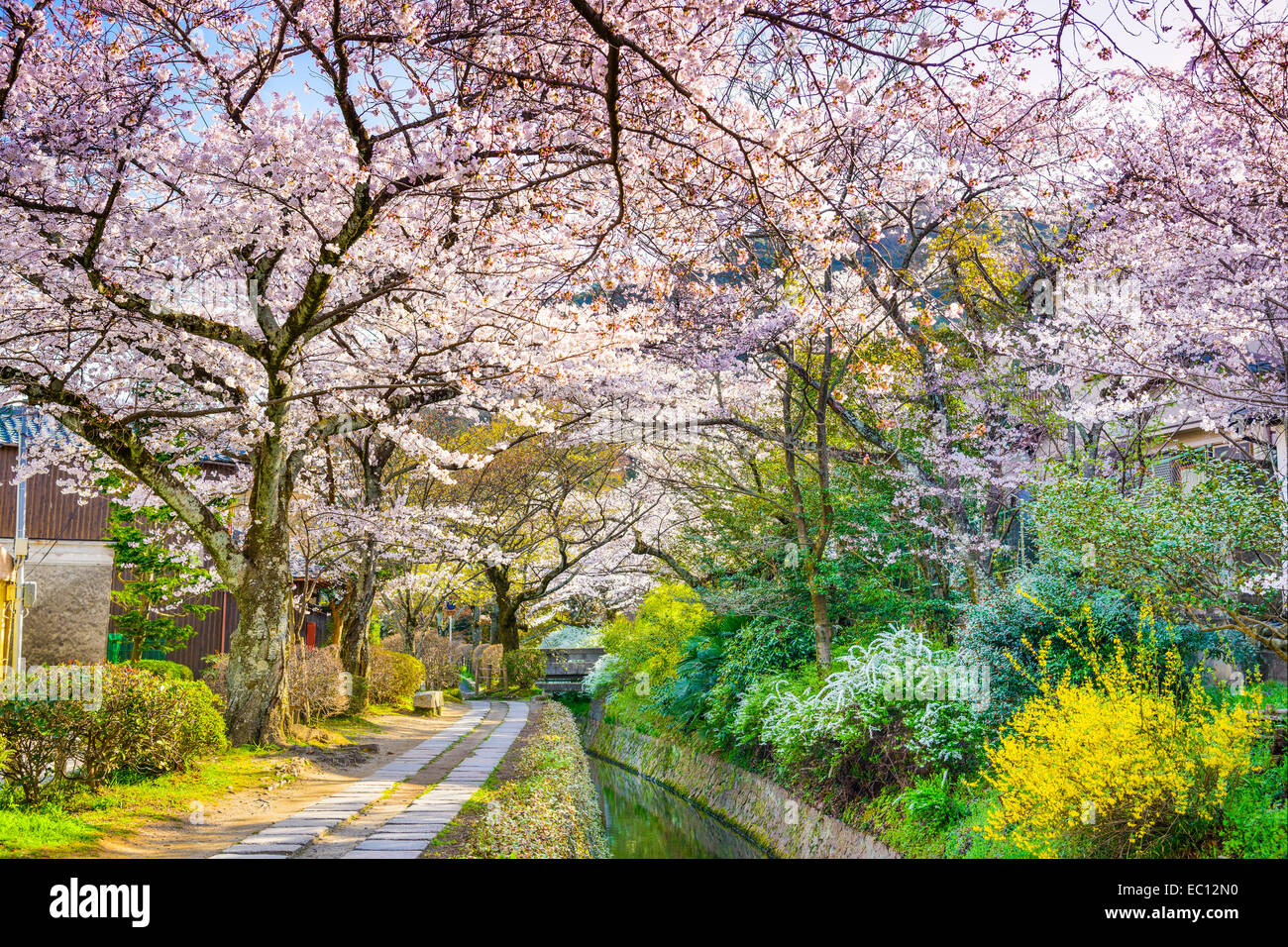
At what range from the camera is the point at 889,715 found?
7.77 metres

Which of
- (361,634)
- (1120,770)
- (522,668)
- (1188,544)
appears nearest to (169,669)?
(361,634)

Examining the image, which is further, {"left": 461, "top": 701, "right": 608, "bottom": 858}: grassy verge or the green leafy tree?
the green leafy tree

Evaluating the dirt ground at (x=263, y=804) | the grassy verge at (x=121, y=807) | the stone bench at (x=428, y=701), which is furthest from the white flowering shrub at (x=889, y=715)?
the stone bench at (x=428, y=701)

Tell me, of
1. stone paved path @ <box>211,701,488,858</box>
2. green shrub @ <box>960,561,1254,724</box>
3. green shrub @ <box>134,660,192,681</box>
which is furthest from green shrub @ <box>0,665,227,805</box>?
green shrub @ <box>960,561,1254,724</box>

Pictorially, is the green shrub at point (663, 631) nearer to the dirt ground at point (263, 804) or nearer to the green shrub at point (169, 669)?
the dirt ground at point (263, 804)

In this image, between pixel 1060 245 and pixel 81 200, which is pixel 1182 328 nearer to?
pixel 1060 245

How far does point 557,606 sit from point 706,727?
16543 mm

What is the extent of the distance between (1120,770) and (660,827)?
266 inches

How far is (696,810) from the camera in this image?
11.5 meters

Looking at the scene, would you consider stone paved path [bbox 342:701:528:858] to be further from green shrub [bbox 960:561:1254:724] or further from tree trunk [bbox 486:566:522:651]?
tree trunk [bbox 486:566:522:651]

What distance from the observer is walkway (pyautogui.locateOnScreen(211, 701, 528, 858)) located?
18.4 feet

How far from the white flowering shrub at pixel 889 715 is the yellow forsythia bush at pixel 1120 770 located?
1.42 metres

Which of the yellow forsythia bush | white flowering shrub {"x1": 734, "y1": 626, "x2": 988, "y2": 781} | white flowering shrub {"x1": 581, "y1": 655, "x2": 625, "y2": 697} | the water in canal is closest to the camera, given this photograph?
the yellow forsythia bush

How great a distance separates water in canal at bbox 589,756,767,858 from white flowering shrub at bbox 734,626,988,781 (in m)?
1.37
